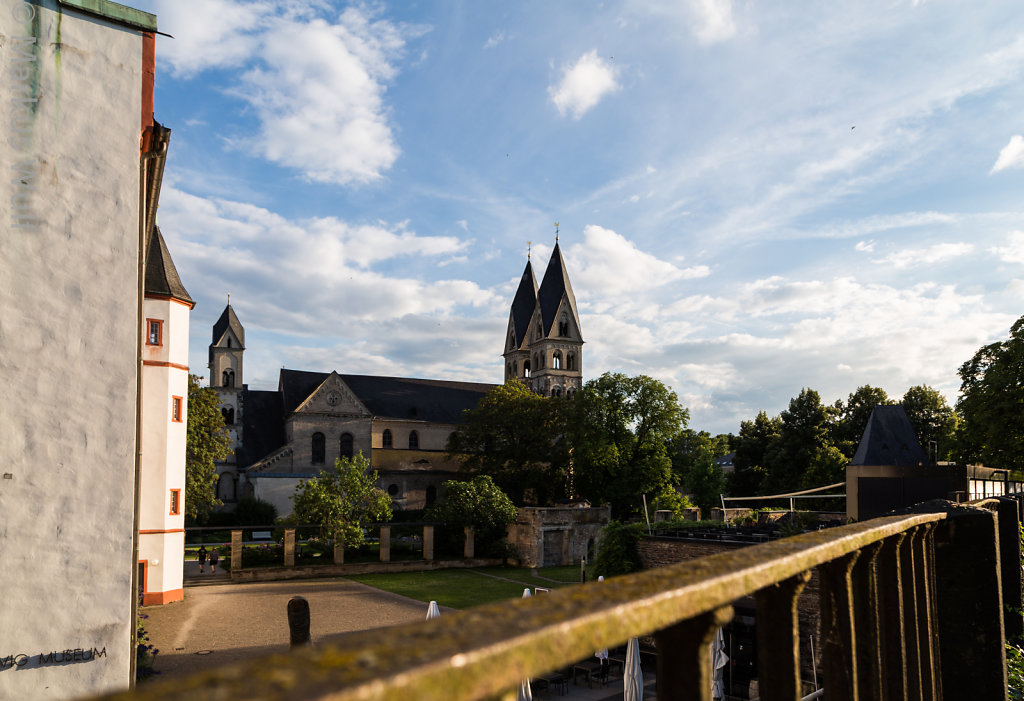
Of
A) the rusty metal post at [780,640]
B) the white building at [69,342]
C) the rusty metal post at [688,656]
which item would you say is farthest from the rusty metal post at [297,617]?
the rusty metal post at [688,656]

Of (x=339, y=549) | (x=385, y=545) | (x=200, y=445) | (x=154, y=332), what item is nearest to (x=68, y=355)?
(x=154, y=332)

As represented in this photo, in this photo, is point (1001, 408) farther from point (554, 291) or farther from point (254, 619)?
point (554, 291)

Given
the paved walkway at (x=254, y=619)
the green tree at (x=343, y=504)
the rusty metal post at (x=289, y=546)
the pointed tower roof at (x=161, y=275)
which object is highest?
the pointed tower roof at (x=161, y=275)

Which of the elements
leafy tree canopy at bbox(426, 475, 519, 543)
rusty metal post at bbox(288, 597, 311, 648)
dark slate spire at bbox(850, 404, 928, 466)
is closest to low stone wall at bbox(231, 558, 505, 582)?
leafy tree canopy at bbox(426, 475, 519, 543)

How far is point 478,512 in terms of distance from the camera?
4072cm

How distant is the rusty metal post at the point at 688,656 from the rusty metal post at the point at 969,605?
2690 mm

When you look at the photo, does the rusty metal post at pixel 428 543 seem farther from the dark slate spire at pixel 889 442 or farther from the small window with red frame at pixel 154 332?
the dark slate spire at pixel 889 442

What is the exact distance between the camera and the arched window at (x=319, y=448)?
190ft

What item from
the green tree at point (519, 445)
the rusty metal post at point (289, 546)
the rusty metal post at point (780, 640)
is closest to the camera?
the rusty metal post at point (780, 640)

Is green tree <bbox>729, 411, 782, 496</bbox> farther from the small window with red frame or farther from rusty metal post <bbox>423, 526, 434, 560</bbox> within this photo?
the small window with red frame

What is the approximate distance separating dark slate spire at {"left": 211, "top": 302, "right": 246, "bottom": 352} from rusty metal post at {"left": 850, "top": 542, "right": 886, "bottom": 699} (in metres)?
66.7

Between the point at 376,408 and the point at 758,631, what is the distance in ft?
217

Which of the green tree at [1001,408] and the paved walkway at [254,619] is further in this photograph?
the green tree at [1001,408]

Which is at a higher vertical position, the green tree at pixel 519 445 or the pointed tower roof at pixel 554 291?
the pointed tower roof at pixel 554 291
